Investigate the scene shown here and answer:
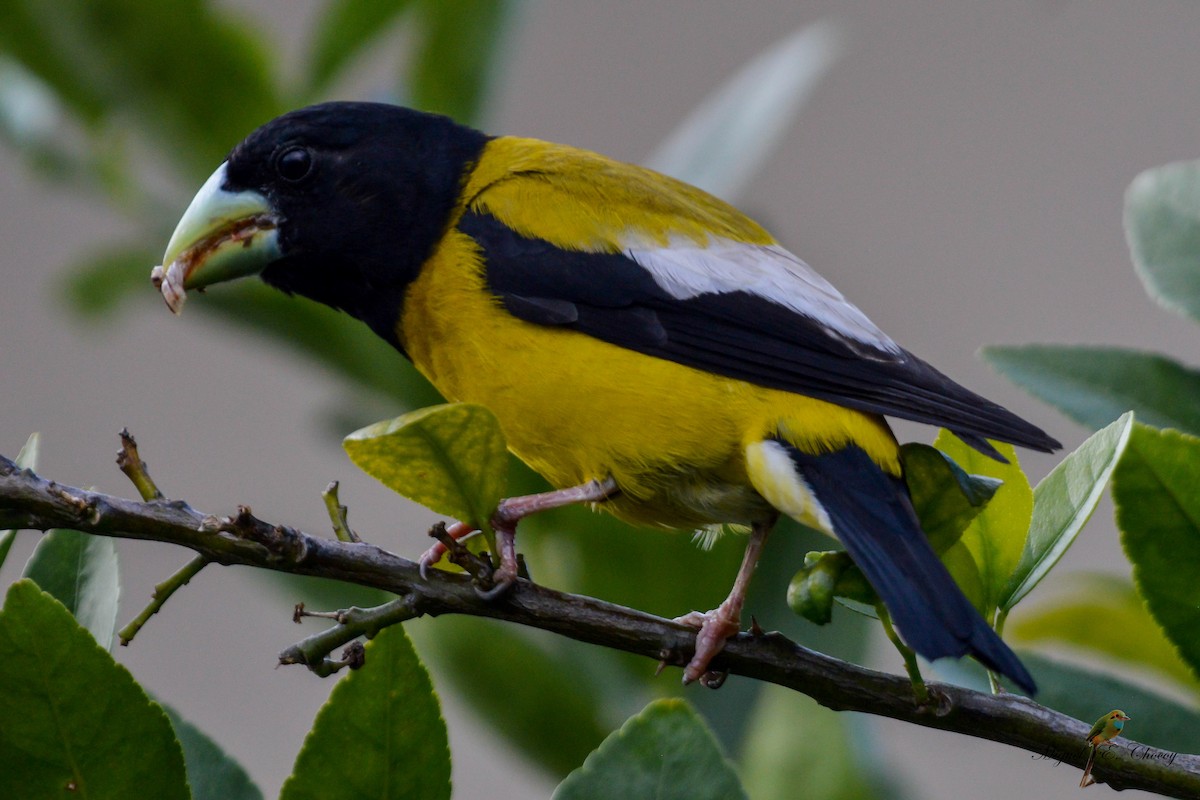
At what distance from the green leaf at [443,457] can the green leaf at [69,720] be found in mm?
318

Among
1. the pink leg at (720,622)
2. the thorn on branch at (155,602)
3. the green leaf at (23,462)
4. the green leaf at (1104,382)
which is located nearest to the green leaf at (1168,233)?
the green leaf at (1104,382)

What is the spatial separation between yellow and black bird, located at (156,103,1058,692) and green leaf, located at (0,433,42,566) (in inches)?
21.0

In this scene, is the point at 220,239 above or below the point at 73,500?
above

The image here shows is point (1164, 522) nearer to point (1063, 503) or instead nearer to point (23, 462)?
point (1063, 503)

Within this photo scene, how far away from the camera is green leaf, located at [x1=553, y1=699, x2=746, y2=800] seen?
125 cm

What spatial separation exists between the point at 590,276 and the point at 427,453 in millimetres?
1034

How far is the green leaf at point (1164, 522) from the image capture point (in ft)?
4.45

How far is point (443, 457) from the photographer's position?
1409mm

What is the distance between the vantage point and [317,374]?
333 cm

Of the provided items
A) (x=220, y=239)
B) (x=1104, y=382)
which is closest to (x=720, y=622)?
(x=1104, y=382)

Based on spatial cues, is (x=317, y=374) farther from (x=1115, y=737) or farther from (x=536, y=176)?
(x=1115, y=737)

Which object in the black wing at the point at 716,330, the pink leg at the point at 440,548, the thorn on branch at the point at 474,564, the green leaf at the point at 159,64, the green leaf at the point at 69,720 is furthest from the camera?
the green leaf at the point at 159,64

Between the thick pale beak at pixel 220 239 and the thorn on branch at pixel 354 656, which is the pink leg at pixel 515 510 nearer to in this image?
the thorn on branch at pixel 354 656

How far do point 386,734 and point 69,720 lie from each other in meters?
0.30
